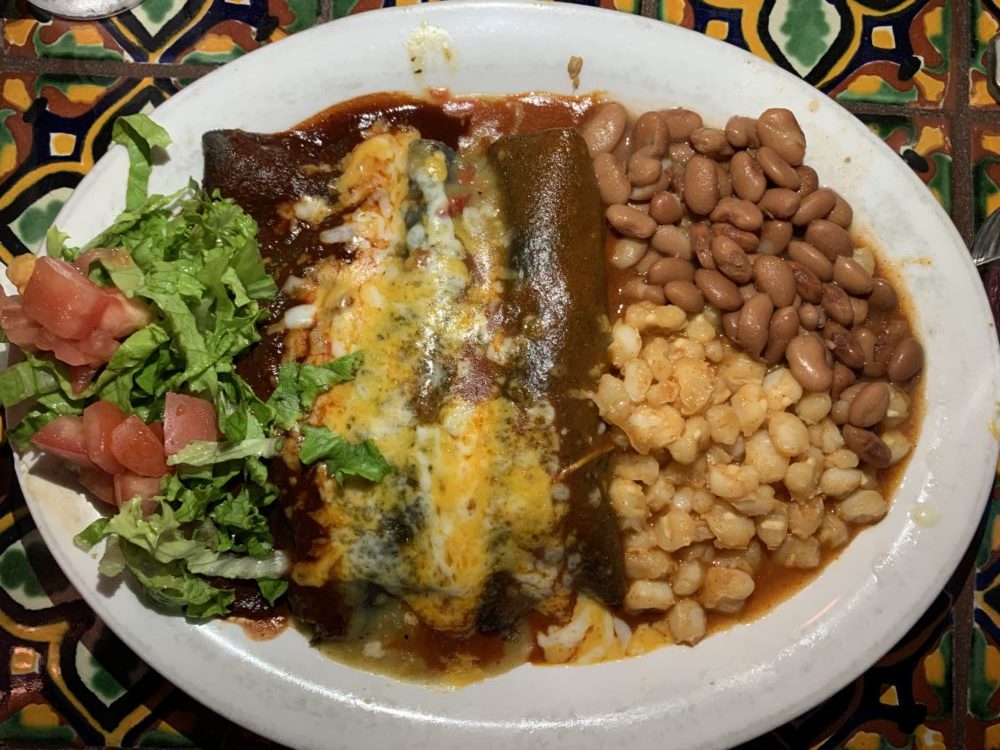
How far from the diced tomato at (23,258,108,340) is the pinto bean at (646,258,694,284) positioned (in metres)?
1.77

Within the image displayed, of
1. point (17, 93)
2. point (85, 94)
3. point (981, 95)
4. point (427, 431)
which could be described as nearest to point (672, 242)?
point (427, 431)

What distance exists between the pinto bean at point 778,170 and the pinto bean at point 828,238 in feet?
0.43

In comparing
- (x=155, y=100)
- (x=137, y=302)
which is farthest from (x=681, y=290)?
(x=155, y=100)

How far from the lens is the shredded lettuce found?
8.03ft

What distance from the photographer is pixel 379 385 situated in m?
2.52

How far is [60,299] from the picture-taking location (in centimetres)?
252

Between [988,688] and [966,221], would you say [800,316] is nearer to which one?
[966,221]

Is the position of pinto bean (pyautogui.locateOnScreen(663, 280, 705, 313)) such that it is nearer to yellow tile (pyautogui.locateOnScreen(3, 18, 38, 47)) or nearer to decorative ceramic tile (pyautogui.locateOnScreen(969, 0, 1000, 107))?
decorative ceramic tile (pyautogui.locateOnScreen(969, 0, 1000, 107))

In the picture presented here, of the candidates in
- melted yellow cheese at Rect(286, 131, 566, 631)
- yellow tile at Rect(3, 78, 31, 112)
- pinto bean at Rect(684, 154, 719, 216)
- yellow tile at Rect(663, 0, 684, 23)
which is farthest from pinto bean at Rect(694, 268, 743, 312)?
yellow tile at Rect(3, 78, 31, 112)

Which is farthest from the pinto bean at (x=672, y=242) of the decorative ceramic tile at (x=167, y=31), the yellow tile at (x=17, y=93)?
the yellow tile at (x=17, y=93)

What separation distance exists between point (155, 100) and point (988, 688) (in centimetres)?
399

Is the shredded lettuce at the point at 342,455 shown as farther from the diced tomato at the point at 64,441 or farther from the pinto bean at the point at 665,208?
the pinto bean at the point at 665,208

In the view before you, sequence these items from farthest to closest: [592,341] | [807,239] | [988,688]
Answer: [988,688]
[807,239]
[592,341]

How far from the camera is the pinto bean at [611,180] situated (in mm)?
2865
